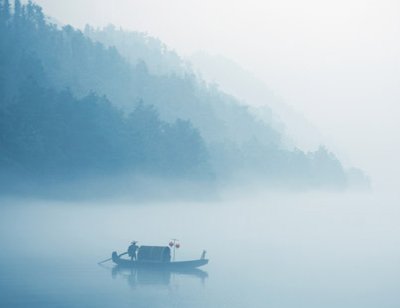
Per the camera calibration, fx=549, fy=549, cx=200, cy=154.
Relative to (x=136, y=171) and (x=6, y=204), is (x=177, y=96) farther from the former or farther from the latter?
(x=6, y=204)

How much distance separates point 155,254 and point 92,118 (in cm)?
7760

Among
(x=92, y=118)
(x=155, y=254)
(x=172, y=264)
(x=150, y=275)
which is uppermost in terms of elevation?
(x=92, y=118)

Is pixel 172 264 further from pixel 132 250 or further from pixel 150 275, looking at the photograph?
pixel 132 250

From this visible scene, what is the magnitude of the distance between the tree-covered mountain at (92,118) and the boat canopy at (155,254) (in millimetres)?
62631

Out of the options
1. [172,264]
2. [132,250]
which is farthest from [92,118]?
[172,264]

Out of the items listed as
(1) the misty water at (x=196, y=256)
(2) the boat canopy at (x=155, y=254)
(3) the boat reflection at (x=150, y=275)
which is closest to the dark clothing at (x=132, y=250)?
(2) the boat canopy at (x=155, y=254)

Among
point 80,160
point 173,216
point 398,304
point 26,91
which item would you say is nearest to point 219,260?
point 398,304

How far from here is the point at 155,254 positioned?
60844 millimetres

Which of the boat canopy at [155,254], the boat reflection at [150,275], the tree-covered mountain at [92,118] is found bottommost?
the boat reflection at [150,275]

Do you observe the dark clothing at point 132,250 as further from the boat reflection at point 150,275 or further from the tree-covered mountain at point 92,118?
the tree-covered mountain at point 92,118

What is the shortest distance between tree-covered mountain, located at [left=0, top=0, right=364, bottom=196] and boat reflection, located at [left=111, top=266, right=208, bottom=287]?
62.8m

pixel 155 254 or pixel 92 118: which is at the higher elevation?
pixel 92 118

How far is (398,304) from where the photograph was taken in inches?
1914

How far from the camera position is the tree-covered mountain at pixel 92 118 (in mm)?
120175
